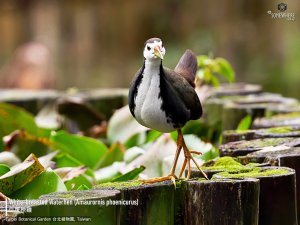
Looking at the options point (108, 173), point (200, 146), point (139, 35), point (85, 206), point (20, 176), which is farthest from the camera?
point (139, 35)

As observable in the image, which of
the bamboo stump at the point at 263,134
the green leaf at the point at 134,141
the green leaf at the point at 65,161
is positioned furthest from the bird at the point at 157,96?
the green leaf at the point at 134,141

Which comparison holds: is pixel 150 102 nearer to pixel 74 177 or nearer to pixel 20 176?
pixel 20 176

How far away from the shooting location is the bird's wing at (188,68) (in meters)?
3.21

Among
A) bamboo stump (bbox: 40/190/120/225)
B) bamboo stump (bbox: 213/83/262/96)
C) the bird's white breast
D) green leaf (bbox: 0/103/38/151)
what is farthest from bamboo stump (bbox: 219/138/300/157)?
bamboo stump (bbox: 213/83/262/96)

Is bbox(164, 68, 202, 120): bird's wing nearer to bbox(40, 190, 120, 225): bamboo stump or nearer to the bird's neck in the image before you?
the bird's neck

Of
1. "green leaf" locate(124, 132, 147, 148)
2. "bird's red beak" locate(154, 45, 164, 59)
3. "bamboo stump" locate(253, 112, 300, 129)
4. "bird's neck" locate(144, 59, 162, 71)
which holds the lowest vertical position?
"green leaf" locate(124, 132, 147, 148)

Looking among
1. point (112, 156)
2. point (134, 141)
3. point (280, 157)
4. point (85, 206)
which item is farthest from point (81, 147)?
point (85, 206)

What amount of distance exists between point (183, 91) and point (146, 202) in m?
0.36

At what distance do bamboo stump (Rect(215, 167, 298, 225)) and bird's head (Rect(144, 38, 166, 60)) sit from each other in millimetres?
394

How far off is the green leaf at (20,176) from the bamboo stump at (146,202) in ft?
1.21

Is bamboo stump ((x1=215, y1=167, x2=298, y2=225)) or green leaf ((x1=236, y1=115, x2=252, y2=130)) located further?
green leaf ((x1=236, y1=115, x2=252, y2=130))

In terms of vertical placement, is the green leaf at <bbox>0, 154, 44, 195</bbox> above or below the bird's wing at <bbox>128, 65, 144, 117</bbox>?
below

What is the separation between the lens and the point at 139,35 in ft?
44.9

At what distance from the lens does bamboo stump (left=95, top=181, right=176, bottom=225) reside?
2875 mm
